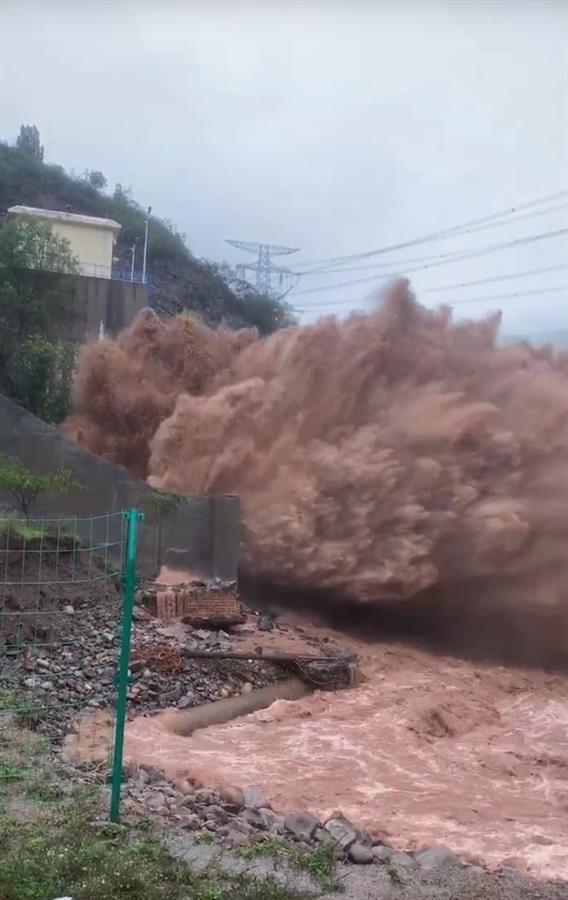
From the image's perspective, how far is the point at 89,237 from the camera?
41281mm

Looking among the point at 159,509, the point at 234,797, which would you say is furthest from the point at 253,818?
the point at 159,509

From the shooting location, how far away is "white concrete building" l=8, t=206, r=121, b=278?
40.2 metres

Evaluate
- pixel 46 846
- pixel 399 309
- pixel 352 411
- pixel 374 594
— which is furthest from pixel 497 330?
pixel 46 846

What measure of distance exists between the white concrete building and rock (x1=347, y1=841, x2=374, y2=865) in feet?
115

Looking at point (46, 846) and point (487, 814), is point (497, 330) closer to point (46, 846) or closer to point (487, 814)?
point (487, 814)

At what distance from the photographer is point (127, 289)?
36.0m

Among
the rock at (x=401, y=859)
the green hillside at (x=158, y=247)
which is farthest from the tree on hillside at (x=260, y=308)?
the rock at (x=401, y=859)

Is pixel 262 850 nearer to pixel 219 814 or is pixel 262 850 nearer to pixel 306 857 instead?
pixel 306 857

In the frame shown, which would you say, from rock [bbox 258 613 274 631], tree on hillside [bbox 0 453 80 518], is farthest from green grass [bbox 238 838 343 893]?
tree on hillside [bbox 0 453 80 518]

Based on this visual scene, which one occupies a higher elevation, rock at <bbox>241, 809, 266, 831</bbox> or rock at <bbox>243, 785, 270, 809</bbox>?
rock at <bbox>241, 809, 266, 831</bbox>

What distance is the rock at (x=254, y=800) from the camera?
29.1 ft

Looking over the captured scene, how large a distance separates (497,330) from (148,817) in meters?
15.8

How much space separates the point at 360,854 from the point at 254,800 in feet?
6.36

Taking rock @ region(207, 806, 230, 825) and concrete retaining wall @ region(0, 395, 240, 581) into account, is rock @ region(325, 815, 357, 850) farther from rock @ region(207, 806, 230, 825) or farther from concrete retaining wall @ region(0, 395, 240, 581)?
concrete retaining wall @ region(0, 395, 240, 581)
